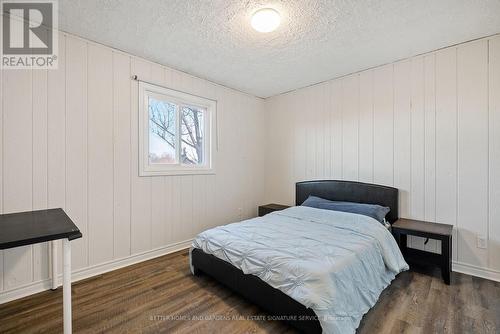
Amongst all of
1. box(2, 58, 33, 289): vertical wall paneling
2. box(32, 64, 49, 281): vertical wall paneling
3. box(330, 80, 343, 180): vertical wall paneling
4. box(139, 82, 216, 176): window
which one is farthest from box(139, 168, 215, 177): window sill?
box(330, 80, 343, 180): vertical wall paneling

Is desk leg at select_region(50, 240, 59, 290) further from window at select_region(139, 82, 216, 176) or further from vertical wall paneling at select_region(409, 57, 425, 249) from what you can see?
vertical wall paneling at select_region(409, 57, 425, 249)

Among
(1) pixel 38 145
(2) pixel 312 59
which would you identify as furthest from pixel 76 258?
(2) pixel 312 59

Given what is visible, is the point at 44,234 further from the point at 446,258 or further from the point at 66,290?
the point at 446,258

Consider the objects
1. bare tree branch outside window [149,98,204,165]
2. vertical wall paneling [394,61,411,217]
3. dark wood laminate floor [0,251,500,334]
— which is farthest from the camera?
bare tree branch outside window [149,98,204,165]

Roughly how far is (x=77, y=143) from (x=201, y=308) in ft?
6.75

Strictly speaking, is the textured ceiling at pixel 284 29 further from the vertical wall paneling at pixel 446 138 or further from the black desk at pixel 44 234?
the black desk at pixel 44 234

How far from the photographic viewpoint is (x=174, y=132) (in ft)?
11.0

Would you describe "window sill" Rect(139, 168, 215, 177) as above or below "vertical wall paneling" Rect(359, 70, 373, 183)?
below

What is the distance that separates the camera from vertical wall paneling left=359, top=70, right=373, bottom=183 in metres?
3.22

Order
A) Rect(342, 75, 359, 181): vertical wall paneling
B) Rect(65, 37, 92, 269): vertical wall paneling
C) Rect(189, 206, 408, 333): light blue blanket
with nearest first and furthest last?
1. Rect(189, 206, 408, 333): light blue blanket
2. Rect(65, 37, 92, 269): vertical wall paneling
3. Rect(342, 75, 359, 181): vertical wall paneling

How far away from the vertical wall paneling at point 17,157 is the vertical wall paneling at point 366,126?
12.5 feet

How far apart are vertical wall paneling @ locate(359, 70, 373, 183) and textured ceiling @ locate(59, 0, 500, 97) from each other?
9.7 inches

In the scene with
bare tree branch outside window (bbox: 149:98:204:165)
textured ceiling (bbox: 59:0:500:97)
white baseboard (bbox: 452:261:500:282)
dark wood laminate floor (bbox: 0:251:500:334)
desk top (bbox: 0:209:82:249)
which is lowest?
dark wood laminate floor (bbox: 0:251:500:334)

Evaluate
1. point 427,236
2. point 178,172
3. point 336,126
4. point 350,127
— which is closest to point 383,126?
point 350,127
